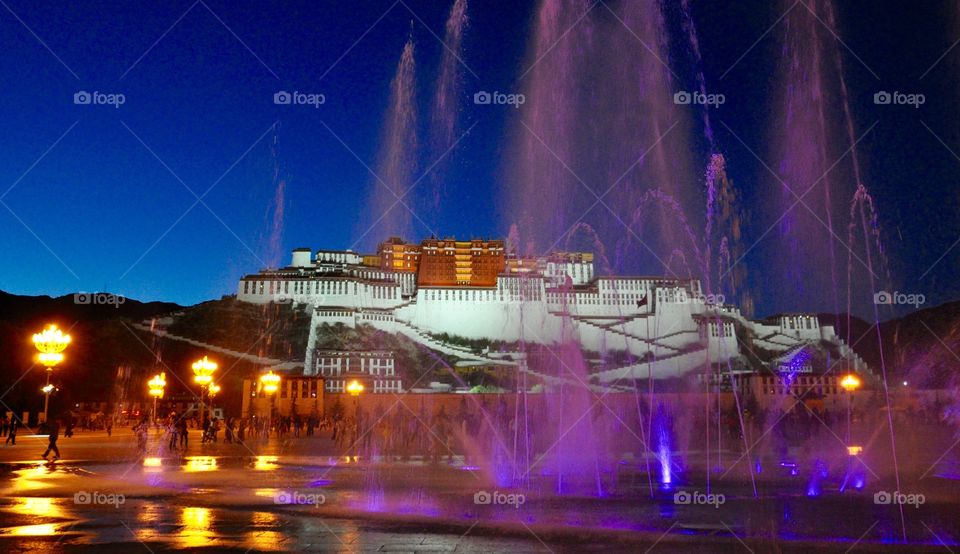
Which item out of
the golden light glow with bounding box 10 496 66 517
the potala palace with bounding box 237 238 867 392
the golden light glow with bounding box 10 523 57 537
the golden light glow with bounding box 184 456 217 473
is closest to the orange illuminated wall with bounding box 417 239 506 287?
the potala palace with bounding box 237 238 867 392

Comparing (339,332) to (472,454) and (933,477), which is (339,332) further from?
(933,477)

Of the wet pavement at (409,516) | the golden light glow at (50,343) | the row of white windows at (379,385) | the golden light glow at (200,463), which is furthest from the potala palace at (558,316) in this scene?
the wet pavement at (409,516)

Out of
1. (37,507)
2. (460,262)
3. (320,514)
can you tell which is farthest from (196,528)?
(460,262)

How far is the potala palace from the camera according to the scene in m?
76.1

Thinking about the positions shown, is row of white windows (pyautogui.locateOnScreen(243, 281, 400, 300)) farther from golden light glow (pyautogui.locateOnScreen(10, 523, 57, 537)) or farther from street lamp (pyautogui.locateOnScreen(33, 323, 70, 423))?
golden light glow (pyautogui.locateOnScreen(10, 523, 57, 537))

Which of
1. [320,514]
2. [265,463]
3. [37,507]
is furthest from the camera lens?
[265,463]

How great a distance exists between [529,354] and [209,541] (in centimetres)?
7321

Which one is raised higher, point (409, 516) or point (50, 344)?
point (50, 344)

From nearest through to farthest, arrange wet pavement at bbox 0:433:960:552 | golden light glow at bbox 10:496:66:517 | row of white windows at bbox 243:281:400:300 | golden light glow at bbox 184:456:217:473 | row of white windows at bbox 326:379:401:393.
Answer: wet pavement at bbox 0:433:960:552, golden light glow at bbox 10:496:66:517, golden light glow at bbox 184:456:217:473, row of white windows at bbox 326:379:401:393, row of white windows at bbox 243:281:400:300

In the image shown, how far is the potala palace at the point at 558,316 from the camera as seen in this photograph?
76.1m

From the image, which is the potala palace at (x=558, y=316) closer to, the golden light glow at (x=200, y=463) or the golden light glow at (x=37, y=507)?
the golden light glow at (x=200, y=463)

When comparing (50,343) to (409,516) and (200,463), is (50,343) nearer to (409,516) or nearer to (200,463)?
(200,463)

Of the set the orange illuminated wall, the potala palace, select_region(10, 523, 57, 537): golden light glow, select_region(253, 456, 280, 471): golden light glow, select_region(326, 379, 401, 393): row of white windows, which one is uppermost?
the orange illuminated wall

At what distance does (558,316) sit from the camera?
266 feet
